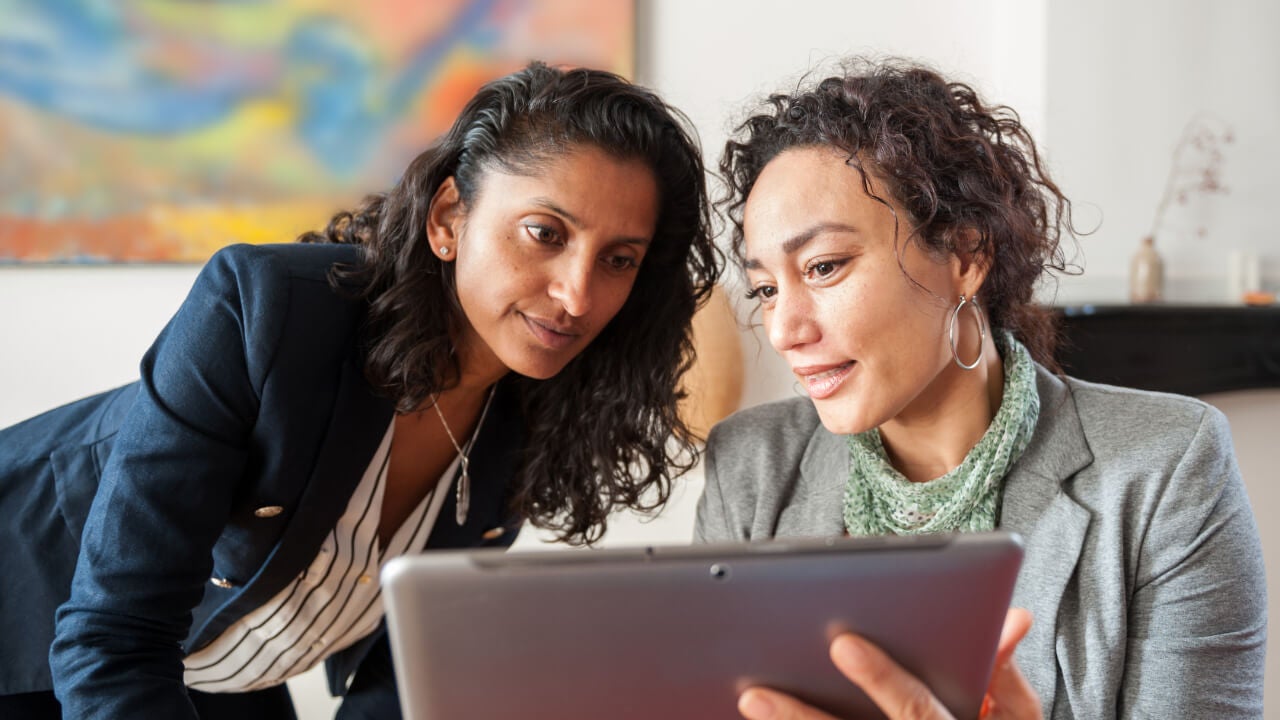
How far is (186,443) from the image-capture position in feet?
3.95

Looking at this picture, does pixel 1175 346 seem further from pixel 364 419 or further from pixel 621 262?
pixel 364 419

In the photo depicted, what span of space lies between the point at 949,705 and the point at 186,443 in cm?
88

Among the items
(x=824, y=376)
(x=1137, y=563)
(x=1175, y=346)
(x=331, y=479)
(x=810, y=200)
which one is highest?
(x=810, y=200)

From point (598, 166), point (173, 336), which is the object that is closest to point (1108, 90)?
point (598, 166)

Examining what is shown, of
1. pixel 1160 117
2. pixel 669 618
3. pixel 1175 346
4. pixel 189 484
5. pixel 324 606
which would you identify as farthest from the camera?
pixel 1160 117

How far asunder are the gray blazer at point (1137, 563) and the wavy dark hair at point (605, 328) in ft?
1.92

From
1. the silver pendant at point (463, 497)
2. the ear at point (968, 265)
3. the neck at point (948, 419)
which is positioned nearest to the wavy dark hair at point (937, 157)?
the ear at point (968, 265)

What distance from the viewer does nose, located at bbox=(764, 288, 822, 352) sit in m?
1.31

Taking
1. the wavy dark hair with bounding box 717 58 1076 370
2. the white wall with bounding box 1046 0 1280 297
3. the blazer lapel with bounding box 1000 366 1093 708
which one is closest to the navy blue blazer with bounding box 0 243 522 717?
the wavy dark hair with bounding box 717 58 1076 370

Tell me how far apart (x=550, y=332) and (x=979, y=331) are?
1.96ft

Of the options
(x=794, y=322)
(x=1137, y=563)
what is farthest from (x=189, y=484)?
(x=1137, y=563)

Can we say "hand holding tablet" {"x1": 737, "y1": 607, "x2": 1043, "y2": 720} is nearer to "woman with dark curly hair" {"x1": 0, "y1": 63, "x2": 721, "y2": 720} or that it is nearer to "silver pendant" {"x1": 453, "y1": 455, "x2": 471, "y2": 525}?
"woman with dark curly hair" {"x1": 0, "y1": 63, "x2": 721, "y2": 720}

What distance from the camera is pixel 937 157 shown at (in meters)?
1.35

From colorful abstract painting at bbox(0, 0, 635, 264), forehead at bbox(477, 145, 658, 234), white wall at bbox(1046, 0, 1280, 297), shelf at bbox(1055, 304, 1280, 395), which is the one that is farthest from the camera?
white wall at bbox(1046, 0, 1280, 297)
